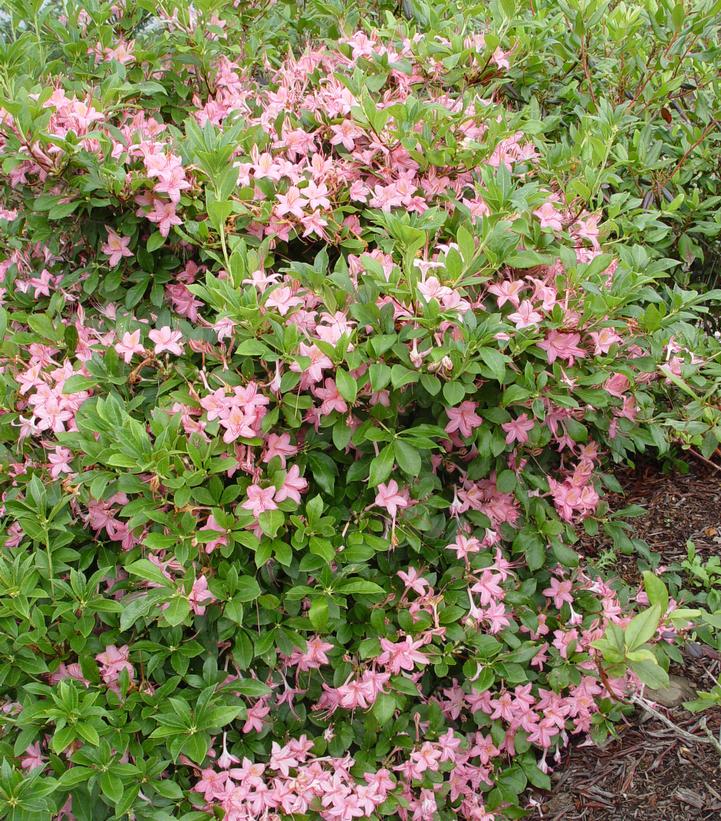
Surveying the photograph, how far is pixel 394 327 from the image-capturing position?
2.06 metres

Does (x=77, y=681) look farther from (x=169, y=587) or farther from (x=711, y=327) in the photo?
(x=711, y=327)

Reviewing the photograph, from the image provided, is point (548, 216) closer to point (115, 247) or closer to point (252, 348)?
point (252, 348)

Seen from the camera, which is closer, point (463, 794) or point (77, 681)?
point (77, 681)

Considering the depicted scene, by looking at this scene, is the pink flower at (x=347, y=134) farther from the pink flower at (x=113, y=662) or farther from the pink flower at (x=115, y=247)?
the pink flower at (x=113, y=662)

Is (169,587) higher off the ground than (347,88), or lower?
lower

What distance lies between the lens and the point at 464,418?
218 cm

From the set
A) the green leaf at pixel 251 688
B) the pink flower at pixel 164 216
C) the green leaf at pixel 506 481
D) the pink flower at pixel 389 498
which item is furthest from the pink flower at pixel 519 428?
the pink flower at pixel 164 216

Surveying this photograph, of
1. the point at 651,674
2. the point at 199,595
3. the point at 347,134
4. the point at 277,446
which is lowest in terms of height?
the point at 199,595

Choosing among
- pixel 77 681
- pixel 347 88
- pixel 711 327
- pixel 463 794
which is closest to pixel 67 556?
pixel 77 681

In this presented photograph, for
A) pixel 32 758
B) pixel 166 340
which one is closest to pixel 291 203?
pixel 166 340

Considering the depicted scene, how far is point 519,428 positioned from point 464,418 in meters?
0.17

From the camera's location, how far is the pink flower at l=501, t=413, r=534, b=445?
7.31ft

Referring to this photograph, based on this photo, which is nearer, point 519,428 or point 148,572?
point 148,572

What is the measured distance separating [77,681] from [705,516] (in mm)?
2519
